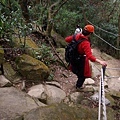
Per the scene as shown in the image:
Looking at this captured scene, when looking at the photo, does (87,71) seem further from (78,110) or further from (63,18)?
(63,18)

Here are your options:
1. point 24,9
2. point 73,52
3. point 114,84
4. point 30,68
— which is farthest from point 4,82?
point 24,9

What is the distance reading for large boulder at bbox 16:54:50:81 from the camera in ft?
15.0

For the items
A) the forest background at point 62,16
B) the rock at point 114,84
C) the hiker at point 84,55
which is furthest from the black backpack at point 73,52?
the rock at point 114,84

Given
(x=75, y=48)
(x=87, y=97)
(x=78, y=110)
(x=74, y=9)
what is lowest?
(x=87, y=97)

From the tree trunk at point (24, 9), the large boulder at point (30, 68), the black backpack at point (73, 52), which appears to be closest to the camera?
the black backpack at point (73, 52)

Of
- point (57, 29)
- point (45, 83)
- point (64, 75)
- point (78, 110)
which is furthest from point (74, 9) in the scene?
point (78, 110)

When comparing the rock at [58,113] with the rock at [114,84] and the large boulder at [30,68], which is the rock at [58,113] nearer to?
the large boulder at [30,68]

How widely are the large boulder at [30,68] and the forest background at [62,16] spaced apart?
0.59 meters

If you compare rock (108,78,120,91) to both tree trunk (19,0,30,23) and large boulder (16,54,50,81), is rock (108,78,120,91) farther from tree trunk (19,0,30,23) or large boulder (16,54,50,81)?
tree trunk (19,0,30,23)

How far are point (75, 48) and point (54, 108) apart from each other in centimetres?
131

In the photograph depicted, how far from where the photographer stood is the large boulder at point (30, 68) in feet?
15.0

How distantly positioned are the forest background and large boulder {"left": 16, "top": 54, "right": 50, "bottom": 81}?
0.59 meters

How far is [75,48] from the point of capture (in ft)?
13.0

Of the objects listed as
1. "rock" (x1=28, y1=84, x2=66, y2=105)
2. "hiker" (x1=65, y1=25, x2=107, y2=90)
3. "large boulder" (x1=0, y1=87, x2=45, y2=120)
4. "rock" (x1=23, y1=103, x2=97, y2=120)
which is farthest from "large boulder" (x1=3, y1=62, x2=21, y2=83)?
"rock" (x1=23, y1=103, x2=97, y2=120)
